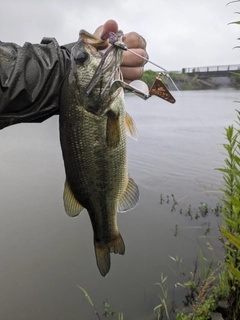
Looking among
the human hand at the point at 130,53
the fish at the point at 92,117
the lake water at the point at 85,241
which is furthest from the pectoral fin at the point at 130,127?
the lake water at the point at 85,241

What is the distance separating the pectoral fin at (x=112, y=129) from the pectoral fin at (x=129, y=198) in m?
0.36

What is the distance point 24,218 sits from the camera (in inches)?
246

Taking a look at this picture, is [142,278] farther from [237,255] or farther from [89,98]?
[89,98]

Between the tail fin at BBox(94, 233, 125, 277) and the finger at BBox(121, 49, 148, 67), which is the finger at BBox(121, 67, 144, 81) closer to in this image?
the finger at BBox(121, 49, 148, 67)

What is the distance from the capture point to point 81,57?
1.80m

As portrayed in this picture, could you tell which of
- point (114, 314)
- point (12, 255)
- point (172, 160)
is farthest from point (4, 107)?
point (172, 160)

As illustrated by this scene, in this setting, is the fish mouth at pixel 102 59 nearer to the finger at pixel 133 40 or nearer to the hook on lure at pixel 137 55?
the hook on lure at pixel 137 55

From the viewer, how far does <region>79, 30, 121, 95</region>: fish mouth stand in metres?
1.74

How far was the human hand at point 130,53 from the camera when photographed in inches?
73.1

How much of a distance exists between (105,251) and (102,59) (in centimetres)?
114

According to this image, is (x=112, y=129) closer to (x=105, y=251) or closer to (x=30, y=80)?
(x=30, y=80)

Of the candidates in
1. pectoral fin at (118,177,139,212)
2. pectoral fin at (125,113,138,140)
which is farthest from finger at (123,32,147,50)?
pectoral fin at (118,177,139,212)

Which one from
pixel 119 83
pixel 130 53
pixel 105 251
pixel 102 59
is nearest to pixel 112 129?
pixel 119 83

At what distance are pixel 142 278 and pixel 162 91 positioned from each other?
3.44m
